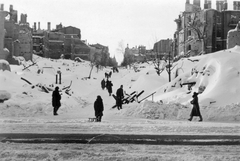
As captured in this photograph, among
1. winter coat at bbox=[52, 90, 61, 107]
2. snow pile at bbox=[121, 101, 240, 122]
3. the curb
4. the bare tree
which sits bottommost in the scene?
the curb

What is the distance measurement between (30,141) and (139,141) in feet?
10.1

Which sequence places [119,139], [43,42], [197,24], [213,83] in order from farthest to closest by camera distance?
1. [43,42]
2. [197,24]
3. [213,83]
4. [119,139]

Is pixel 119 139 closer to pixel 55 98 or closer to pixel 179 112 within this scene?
pixel 179 112

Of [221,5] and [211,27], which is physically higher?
[221,5]

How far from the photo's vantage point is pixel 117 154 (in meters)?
7.28

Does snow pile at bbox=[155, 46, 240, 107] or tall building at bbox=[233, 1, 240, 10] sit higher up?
tall building at bbox=[233, 1, 240, 10]

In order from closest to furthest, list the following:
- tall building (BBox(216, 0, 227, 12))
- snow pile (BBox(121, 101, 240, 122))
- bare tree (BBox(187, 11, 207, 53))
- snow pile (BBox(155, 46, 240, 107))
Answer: snow pile (BBox(121, 101, 240, 122)), snow pile (BBox(155, 46, 240, 107)), bare tree (BBox(187, 11, 207, 53)), tall building (BBox(216, 0, 227, 12))

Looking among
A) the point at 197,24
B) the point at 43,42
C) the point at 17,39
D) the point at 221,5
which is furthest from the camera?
the point at 43,42

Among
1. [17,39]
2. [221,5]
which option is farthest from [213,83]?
[221,5]

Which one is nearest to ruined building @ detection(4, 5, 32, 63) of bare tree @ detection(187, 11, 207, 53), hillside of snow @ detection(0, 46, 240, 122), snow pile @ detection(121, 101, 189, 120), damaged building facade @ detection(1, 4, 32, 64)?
damaged building facade @ detection(1, 4, 32, 64)

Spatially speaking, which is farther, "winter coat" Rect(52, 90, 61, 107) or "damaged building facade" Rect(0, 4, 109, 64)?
"damaged building facade" Rect(0, 4, 109, 64)

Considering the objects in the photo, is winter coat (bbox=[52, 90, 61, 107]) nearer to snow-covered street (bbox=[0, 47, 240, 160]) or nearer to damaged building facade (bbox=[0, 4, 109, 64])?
snow-covered street (bbox=[0, 47, 240, 160])

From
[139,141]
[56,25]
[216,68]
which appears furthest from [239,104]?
[56,25]

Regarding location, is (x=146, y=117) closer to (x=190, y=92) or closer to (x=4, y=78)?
(x=190, y=92)
